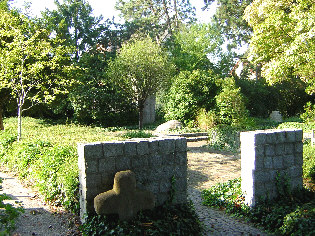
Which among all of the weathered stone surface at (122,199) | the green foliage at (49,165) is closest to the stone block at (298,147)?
the weathered stone surface at (122,199)

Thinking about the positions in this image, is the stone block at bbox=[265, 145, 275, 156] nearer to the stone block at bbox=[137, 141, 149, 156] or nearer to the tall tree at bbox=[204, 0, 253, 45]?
the stone block at bbox=[137, 141, 149, 156]

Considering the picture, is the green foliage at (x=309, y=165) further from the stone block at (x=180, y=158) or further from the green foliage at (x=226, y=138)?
the green foliage at (x=226, y=138)

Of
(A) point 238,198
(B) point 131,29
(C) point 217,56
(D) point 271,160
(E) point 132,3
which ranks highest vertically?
(E) point 132,3

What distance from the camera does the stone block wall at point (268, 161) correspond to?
568 centimetres

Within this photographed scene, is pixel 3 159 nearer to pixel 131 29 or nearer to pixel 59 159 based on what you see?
pixel 59 159

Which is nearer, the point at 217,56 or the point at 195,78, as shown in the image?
the point at 195,78

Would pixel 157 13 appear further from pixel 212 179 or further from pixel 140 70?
pixel 212 179

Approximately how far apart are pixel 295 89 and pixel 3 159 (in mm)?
23212

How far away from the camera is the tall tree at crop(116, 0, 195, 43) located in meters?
30.6

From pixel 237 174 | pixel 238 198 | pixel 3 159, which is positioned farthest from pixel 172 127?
pixel 238 198

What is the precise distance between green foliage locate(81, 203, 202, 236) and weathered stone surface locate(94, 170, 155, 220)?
0.38 ft

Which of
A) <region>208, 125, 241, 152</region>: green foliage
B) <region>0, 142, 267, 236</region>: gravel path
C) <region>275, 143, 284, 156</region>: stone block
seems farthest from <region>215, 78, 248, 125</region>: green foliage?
<region>275, 143, 284, 156</region>: stone block

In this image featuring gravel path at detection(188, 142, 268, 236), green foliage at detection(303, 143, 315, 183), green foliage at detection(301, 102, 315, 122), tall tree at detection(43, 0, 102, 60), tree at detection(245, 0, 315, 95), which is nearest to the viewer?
gravel path at detection(188, 142, 268, 236)

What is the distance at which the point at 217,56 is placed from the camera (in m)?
30.7
